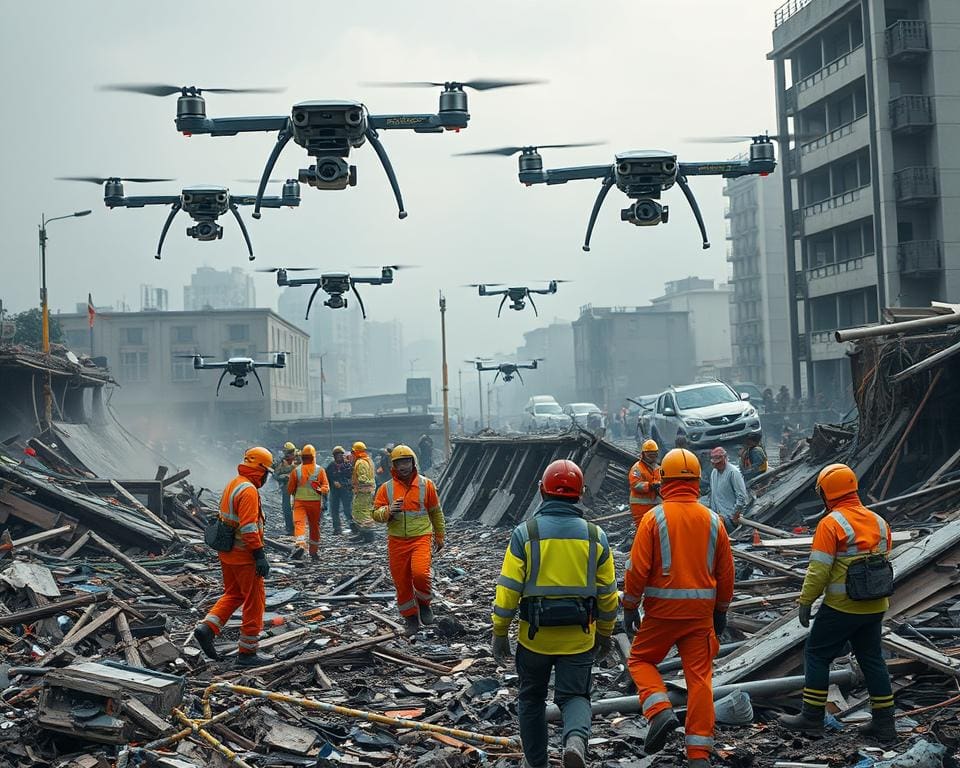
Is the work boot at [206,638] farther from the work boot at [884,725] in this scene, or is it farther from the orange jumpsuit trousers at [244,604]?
the work boot at [884,725]

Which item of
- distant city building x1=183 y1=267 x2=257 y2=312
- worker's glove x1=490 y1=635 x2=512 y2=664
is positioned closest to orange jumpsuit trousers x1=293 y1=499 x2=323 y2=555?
worker's glove x1=490 y1=635 x2=512 y2=664

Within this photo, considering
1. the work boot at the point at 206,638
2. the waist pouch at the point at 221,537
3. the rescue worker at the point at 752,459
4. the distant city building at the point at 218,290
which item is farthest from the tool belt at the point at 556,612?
the distant city building at the point at 218,290

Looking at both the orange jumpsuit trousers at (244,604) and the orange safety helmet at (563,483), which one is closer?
the orange safety helmet at (563,483)

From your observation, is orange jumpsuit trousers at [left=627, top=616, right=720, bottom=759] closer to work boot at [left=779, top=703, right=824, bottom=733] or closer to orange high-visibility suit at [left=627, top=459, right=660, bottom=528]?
work boot at [left=779, top=703, right=824, bottom=733]

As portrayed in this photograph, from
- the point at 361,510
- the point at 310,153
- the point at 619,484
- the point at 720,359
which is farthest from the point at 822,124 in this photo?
the point at 720,359

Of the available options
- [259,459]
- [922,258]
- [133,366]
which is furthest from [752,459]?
[133,366]
